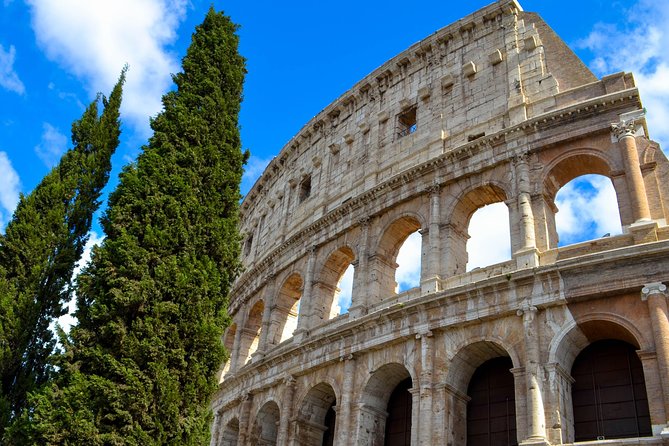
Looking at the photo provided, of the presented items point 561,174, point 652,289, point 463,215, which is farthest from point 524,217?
point 652,289

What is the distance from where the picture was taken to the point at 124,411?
35.6ft

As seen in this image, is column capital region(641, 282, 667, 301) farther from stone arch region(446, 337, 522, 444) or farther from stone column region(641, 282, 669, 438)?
stone arch region(446, 337, 522, 444)

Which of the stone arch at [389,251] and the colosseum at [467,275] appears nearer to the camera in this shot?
the colosseum at [467,275]

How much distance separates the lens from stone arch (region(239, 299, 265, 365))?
75.4ft

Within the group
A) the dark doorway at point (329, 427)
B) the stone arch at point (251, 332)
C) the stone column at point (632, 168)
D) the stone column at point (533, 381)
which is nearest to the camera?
the stone column at point (533, 381)

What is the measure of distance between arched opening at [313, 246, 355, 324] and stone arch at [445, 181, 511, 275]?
3.65 metres

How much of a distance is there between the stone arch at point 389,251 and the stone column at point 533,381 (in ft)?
15.9

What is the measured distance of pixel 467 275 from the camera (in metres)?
15.3

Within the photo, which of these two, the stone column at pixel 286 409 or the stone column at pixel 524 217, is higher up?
the stone column at pixel 524 217

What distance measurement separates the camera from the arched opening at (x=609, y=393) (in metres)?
12.4

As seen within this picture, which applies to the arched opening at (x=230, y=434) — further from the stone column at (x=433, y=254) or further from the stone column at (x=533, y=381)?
the stone column at (x=533, y=381)

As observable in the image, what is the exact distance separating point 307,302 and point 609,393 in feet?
29.3

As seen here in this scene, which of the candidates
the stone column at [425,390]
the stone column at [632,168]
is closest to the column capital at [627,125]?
the stone column at [632,168]

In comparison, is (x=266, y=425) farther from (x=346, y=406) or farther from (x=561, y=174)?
(x=561, y=174)
